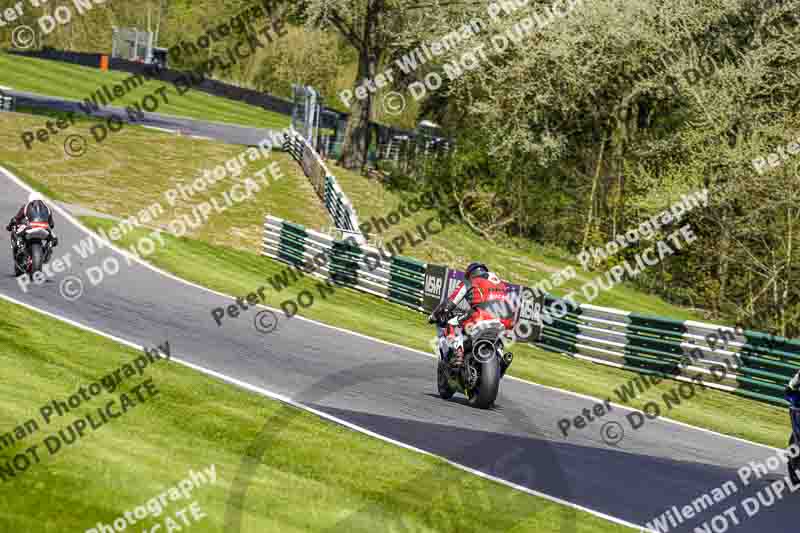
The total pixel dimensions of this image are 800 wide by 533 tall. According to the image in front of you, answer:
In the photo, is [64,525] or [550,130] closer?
[64,525]

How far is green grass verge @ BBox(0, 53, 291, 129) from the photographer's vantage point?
61281 millimetres

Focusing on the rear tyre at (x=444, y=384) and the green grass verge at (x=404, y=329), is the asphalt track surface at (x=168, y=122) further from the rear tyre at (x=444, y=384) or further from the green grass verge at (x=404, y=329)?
the rear tyre at (x=444, y=384)

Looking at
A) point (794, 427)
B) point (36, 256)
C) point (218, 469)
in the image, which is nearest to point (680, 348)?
point (794, 427)

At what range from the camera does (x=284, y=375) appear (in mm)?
14336

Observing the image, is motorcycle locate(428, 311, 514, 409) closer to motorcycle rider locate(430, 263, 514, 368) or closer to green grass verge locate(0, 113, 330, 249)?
motorcycle rider locate(430, 263, 514, 368)

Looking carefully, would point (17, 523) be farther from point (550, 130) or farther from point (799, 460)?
point (550, 130)

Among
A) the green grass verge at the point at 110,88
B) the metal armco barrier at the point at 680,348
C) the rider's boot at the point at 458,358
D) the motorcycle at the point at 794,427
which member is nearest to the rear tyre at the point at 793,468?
the motorcycle at the point at 794,427

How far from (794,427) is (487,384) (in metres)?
3.60

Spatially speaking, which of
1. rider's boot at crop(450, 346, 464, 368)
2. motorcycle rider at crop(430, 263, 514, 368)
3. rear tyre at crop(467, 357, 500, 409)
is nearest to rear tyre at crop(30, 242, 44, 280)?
motorcycle rider at crop(430, 263, 514, 368)

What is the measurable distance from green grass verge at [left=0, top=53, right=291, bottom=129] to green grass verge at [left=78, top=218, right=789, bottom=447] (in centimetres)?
3494

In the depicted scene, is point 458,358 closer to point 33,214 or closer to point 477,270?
point 477,270

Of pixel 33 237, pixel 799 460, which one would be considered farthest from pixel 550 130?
pixel 799 460

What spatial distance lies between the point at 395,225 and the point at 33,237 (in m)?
20.1

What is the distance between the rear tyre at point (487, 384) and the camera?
13125mm
